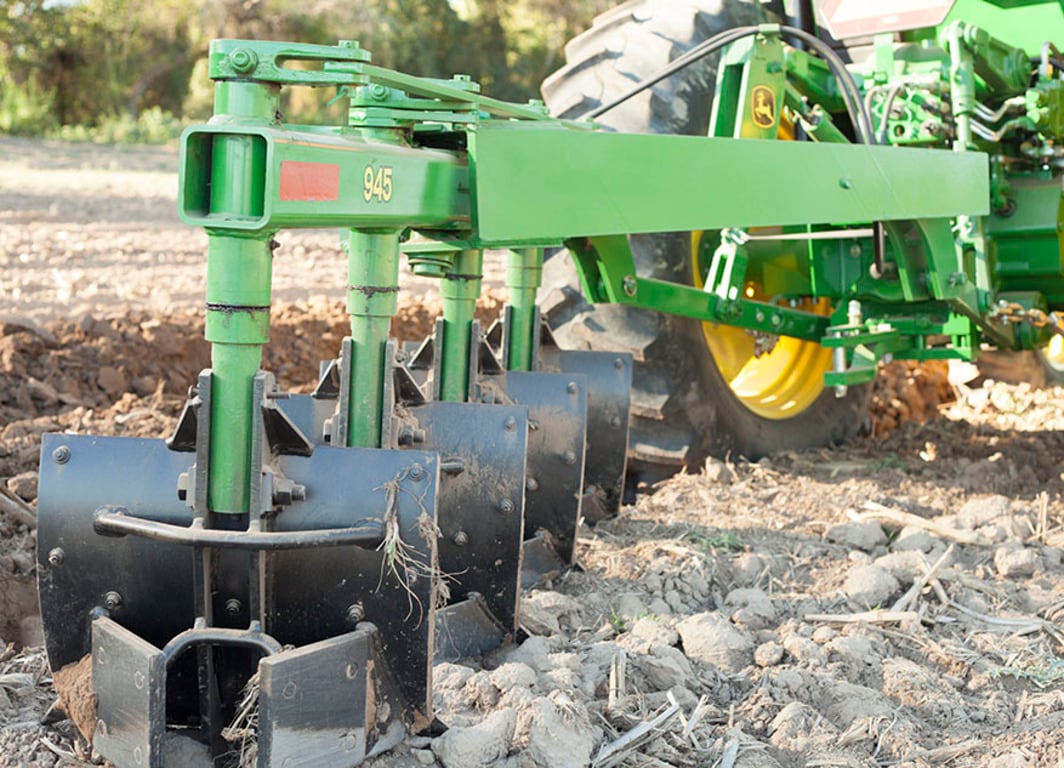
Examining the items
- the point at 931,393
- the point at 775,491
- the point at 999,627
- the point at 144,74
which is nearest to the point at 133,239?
the point at 931,393

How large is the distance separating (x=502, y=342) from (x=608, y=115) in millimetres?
1071

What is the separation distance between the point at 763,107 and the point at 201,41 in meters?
25.2

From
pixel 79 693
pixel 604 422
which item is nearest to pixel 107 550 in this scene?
pixel 79 693

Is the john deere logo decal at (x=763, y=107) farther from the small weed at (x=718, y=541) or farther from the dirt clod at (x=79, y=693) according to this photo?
the dirt clod at (x=79, y=693)

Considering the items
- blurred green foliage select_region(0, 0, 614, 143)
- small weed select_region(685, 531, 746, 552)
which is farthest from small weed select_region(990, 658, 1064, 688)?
blurred green foliage select_region(0, 0, 614, 143)

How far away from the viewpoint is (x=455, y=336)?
346cm

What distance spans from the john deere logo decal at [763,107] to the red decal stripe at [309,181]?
2.20m

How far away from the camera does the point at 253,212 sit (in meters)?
2.14

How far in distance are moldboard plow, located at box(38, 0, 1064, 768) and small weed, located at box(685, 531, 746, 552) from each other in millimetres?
Answer: 300

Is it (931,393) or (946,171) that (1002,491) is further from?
(931,393)

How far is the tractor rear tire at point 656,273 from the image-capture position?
4492 mm

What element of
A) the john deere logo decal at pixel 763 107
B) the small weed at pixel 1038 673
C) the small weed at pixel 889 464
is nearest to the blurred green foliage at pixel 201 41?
the small weed at pixel 889 464

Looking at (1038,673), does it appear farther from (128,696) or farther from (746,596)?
(128,696)

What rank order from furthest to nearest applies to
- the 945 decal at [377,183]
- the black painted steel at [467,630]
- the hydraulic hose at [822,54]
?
the hydraulic hose at [822,54] < the black painted steel at [467,630] < the 945 decal at [377,183]
